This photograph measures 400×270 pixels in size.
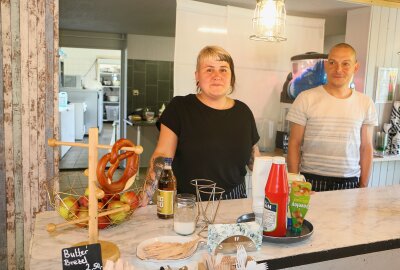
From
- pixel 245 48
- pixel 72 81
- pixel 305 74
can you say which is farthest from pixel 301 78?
pixel 72 81

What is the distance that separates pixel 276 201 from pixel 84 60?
42.4 ft

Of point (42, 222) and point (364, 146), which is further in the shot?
point (364, 146)

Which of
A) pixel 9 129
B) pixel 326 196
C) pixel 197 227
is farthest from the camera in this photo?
pixel 9 129

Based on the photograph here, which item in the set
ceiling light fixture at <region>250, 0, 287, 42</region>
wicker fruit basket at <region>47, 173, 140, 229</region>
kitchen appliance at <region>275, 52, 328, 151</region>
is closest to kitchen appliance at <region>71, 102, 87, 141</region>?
kitchen appliance at <region>275, 52, 328, 151</region>

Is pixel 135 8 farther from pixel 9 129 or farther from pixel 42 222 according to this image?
pixel 42 222

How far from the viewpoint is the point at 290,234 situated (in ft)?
4.08

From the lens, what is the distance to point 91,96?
10.5 metres

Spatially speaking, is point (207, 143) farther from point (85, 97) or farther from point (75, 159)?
point (85, 97)

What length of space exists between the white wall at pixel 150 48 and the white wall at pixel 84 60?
669 centimetres

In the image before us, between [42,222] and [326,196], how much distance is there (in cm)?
125

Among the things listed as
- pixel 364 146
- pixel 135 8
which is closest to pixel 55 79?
pixel 364 146

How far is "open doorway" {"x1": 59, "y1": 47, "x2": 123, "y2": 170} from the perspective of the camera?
24.5 ft

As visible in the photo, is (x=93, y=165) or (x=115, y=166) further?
(x=115, y=166)

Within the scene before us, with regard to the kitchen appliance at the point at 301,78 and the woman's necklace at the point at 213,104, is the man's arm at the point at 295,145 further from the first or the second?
the kitchen appliance at the point at 301,78
